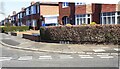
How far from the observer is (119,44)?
18531 mm

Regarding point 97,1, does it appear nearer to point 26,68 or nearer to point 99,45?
point 26,68

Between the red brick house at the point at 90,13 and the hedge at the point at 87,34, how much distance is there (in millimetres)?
4406

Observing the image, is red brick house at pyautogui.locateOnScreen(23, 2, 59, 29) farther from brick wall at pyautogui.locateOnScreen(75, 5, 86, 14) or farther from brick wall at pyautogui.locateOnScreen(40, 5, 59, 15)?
brick wall at pyautogui.locateOnScreen(75, 5, 86, 14)

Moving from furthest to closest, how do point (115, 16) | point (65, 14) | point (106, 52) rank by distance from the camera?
1. point (65, 14)
2. point (115, 16)
3. point (106, 52)

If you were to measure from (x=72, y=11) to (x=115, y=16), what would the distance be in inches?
322

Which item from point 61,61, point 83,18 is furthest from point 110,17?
point 61,61

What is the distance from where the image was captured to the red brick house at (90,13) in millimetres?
26383

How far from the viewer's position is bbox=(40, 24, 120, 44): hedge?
18719mm

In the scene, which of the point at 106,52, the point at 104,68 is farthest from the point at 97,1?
the point at 106,52

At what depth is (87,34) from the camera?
1938 centimetres

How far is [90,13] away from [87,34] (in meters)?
10.5

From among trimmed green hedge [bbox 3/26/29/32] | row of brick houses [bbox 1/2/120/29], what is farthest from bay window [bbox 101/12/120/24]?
trimmed green hedge [bbox 3/26/29/32]

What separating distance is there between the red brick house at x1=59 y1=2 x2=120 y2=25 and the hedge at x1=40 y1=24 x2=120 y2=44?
441cm

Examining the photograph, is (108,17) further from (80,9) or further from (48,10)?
(48,10)
